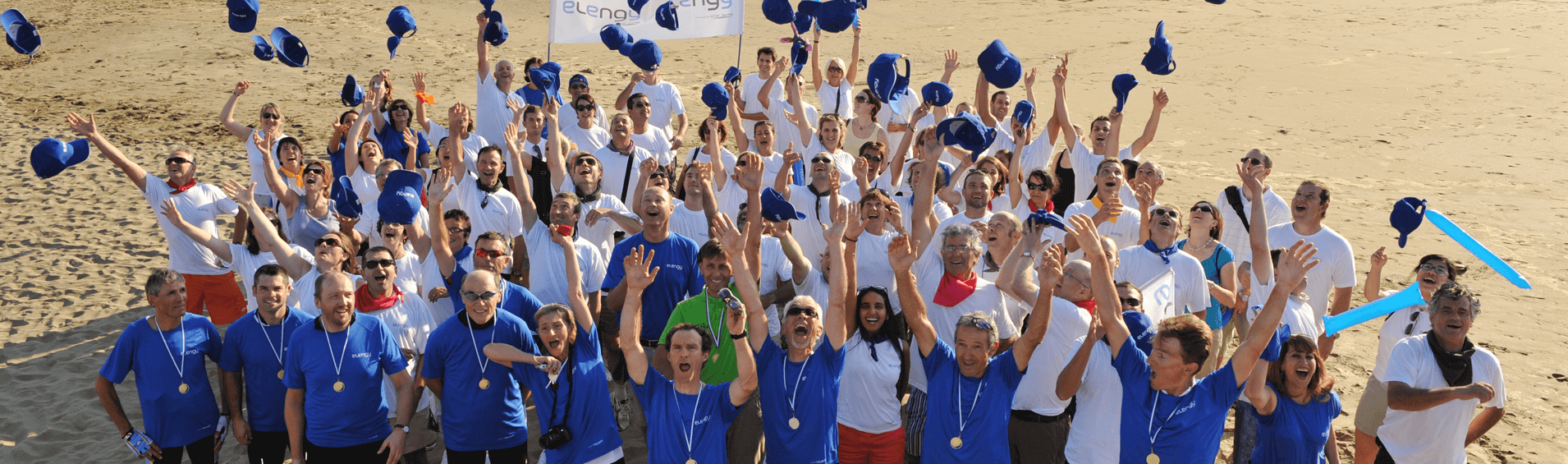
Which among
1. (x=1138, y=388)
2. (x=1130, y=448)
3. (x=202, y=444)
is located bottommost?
(x=202, y=444)

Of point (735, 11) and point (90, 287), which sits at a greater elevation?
point (735, 11)

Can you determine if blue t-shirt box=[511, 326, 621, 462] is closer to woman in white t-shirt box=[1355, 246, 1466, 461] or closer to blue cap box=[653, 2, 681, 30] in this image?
woman in white t-shirt box=[1355, 246, 1466, 461]

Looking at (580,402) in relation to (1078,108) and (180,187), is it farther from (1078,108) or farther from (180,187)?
(1078,108)

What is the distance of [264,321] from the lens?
18.6 ft

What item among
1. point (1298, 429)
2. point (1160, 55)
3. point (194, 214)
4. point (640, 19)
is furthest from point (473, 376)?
point (640, 19)

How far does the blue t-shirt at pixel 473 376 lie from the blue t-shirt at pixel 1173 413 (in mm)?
2933

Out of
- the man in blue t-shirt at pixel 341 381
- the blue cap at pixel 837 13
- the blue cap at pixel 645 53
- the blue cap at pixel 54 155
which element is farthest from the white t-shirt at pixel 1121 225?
the blue cap at pixel 54 155

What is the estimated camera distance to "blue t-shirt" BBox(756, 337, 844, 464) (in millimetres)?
4980

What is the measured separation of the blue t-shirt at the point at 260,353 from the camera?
18.6ft

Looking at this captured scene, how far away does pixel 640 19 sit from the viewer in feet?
39.8

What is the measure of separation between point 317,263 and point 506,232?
58.8 inches

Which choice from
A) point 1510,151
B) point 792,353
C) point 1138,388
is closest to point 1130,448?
point 1138,388

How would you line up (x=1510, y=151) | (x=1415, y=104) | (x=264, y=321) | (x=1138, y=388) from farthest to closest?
(x=1415, y=104) < (x=1510, y=151) < (x=264, y=321) < (x=1138, y=388)

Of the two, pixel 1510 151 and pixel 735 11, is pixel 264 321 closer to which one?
pixel 735 11
